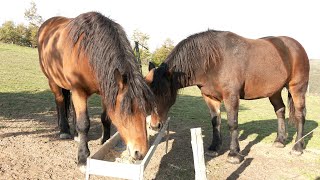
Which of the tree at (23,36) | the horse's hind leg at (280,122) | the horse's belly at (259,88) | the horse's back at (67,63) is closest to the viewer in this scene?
the horse's back at (67,63)

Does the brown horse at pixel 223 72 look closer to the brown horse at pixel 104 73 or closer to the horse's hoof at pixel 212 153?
the horse's hoof at pixel 212 153

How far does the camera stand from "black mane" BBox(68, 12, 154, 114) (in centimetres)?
316

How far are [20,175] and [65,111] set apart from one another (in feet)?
7.48

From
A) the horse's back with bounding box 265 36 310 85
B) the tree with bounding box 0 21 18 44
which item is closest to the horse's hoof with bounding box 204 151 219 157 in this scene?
the horse's back with bounding box 265 36 310 85

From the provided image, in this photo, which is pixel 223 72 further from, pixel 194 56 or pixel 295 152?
pixel 295 152

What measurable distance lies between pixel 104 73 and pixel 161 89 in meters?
1.50

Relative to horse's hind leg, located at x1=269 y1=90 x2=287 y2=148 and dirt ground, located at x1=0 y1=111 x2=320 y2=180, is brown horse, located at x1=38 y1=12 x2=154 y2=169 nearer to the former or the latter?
dirt ground, located at x1=0 y1=111 x2=320 y2=180

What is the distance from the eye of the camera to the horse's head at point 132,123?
3113 millimetres

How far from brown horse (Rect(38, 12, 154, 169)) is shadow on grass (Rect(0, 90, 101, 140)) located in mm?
1631

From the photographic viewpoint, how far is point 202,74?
525cm

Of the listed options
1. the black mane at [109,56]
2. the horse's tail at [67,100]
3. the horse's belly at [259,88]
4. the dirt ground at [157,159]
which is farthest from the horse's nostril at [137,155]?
the horse's tail at [67,100]

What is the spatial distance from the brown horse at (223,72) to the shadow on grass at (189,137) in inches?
23.3

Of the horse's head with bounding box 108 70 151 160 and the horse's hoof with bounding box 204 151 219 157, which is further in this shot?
the horse's hoof with bounding box 204 151 219 157

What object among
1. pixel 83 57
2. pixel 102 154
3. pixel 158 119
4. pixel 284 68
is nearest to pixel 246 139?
pixel 284 68
